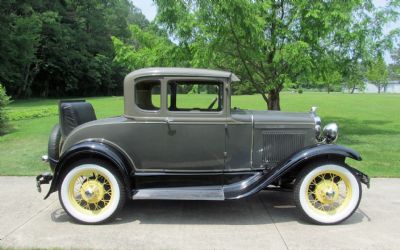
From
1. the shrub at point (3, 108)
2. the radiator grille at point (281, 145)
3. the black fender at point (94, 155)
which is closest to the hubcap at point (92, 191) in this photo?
the black fender at point (94, 155)

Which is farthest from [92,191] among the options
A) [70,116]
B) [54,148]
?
[70,116]

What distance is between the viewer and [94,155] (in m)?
5.07

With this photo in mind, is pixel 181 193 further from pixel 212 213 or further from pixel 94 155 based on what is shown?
pixel 94 155

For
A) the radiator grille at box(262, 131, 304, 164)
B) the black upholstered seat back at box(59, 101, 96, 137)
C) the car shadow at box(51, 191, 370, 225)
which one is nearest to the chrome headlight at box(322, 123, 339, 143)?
the radiator grille at box(262, 131, 304, 164)

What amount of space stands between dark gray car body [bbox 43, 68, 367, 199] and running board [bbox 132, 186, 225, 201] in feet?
0.21

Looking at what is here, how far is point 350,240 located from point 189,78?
8.55 feet

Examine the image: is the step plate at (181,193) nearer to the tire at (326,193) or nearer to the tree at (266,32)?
the tire at (326,193)

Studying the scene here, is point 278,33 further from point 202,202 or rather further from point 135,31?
point 202,202

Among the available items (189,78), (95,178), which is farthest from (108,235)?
(189,78)

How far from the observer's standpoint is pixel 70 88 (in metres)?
54.3

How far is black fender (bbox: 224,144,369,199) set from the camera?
→ 494cm

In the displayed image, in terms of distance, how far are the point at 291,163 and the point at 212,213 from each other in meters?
A: 1.24

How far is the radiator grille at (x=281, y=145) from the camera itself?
529cm

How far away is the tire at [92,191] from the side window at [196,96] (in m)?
1.11
